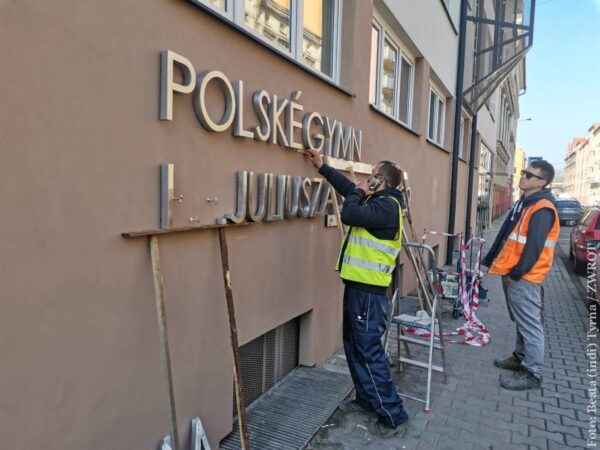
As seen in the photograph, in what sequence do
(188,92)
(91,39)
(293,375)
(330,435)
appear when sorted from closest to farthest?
(91,39), (188,92), (330,435), (293,375)

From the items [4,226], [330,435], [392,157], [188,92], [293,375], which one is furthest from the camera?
[392,157]

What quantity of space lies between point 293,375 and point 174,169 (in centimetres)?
258

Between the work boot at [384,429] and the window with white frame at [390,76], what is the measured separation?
12.3ft

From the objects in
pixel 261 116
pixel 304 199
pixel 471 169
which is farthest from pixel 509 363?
pixel 471 169

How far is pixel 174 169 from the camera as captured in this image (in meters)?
2.55

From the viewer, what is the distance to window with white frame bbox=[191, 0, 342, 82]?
10.6ft

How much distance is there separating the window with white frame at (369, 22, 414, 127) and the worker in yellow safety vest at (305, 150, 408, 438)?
105 inches

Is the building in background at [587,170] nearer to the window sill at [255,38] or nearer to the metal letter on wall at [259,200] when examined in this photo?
the window sill at [255,38]

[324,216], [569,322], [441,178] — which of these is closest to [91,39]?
[324,216]

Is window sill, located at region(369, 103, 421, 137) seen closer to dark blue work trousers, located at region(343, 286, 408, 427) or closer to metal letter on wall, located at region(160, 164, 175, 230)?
dark blue work trousers, located at region(343, 286, 408, 427)

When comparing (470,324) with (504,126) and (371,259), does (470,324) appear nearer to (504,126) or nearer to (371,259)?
(371,259)

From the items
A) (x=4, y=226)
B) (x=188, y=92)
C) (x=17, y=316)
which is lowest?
(x=17, y=316)

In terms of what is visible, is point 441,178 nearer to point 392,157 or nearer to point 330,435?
point 392,157

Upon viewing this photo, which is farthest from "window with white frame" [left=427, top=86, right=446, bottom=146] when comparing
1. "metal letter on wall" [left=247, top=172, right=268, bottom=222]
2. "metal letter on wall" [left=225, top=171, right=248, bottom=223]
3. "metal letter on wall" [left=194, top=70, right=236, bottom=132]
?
"metal letter on wall" [left=194, top=70, right=236, bottom=132]
